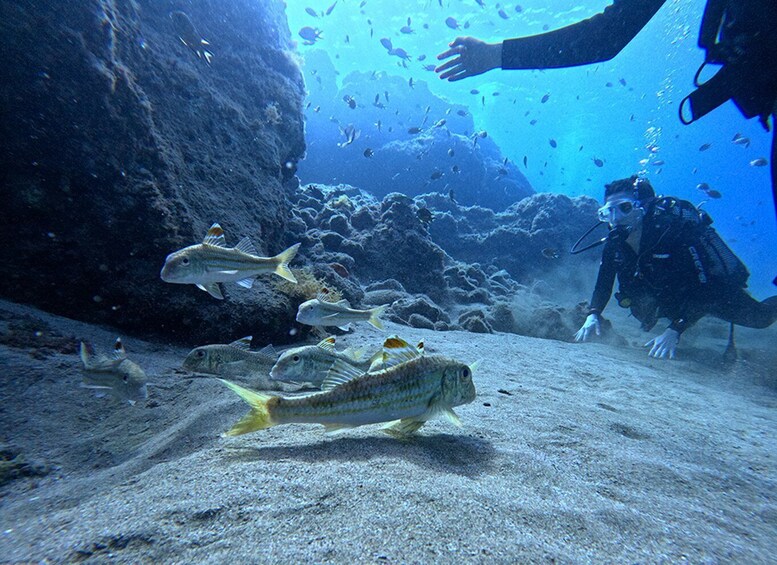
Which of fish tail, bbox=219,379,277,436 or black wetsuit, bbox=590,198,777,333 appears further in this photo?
black wetsuit, bbox=590,198,777,333

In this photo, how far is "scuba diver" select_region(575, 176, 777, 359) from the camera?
7996 millimetres

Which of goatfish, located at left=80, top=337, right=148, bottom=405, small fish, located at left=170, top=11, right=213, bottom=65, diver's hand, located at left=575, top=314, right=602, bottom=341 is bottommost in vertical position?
goatfish, located at left=80, top=337, right=148, bottom=405

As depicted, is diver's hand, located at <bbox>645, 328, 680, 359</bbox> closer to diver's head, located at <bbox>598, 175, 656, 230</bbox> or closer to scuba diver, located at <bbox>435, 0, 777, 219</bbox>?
diver's head, located at <bbox>598, 175, 656, 230</bbox>

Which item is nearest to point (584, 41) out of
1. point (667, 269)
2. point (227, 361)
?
point (667, 269)

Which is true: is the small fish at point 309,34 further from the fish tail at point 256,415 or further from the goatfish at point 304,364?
the fish tail at point 256,415

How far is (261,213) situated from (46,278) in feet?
11.9

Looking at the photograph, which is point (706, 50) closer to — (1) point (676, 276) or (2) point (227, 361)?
(1) point (676, 276)

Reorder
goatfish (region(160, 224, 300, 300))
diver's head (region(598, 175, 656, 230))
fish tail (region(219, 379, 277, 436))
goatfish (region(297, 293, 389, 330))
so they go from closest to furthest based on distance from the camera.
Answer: fish tail (region(219, 379, 277, 436)), goatfish (region(160, 224, 300, 300)), goatfish (region(297, 293, 389, 330)), diver's head (region(598, 175, 656, 230))

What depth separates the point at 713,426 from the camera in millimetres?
3521

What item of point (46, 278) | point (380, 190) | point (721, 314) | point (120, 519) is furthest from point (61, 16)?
point (380, 190)

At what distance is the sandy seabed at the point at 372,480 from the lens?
4.60 feet

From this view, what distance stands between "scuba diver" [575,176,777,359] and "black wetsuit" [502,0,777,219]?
449 cm

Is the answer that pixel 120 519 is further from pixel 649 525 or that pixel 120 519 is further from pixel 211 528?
pixel 649 525

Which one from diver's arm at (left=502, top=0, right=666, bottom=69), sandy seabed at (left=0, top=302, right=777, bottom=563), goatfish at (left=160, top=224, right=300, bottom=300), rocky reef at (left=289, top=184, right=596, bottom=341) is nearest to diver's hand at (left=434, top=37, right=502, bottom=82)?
diver's arm at (left=502, top=0, right=666, bottom=69)
